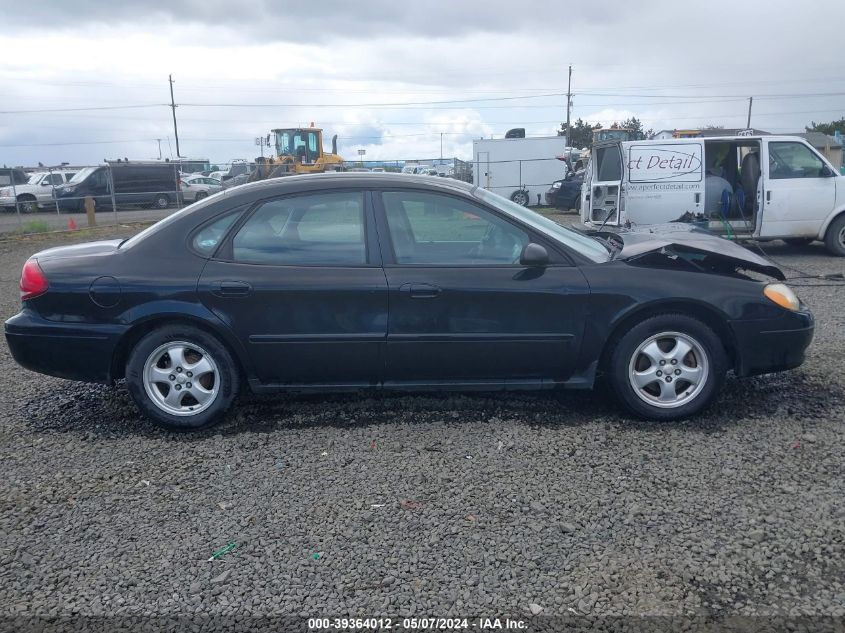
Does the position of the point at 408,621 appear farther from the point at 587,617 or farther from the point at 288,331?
the point at 288,331

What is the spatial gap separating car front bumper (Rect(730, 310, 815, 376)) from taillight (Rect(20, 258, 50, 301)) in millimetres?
4210

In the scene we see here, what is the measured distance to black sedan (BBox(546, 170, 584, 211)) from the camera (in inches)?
936

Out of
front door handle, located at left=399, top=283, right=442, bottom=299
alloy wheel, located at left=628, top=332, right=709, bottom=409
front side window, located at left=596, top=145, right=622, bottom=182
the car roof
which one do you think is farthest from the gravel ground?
front side window, located at left=596, top=145, right=622, bottom=182

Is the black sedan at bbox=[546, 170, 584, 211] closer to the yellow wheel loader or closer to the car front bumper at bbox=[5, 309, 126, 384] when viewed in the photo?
the yellow wheel loader

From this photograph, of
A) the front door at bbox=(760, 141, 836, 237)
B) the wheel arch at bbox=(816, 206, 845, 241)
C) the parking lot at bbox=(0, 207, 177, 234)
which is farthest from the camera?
the parking lot at bbox=(0, 207, 177, 234)

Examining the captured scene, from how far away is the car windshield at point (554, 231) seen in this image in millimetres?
4684

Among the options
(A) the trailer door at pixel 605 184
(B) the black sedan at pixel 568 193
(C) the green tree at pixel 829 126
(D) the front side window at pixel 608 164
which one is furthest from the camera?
(C) the green tree at pixel 829 126

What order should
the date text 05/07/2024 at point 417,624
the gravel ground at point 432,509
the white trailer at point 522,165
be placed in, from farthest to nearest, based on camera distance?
the white trailer at point 522,165 → the gravel ground at point 432,509 → the date text 05/07/2024 at point 417,624

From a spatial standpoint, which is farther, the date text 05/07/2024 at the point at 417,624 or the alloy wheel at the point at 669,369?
the alloy wheel at the point at 669,369

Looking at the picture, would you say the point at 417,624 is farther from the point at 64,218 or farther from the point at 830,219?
the point at 64,218

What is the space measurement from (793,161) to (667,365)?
8.43m

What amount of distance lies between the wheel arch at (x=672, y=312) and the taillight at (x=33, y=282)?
3.46 metres

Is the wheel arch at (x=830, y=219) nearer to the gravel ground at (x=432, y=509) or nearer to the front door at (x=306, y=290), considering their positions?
the gravel ground at (x=432, y=509)

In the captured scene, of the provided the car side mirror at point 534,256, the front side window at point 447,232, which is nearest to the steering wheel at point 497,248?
the front side window at point 447,232
